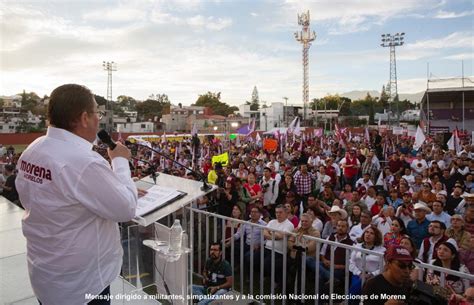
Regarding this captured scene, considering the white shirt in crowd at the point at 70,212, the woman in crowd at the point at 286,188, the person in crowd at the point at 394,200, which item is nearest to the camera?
the white shirt in crowd at the point at 70,212

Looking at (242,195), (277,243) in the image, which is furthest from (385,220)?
(242,195)

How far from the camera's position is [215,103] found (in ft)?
362

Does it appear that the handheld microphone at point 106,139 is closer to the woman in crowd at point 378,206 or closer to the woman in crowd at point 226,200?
the woman in crowd at point 226,200

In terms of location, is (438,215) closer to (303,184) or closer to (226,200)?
(303,184)

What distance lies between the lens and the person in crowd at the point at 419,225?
221 inches

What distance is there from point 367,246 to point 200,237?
89.7 inches

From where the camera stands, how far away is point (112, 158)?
1.71m

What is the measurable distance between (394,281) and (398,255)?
219mm

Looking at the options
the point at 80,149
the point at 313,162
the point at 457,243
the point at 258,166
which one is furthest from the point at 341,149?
the point at 80,149

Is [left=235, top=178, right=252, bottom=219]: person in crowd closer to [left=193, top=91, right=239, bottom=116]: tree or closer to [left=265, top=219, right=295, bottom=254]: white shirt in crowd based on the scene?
[left=265, top=219, right=295, bottom=254]: white shirt in crowd

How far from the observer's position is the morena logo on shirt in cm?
151

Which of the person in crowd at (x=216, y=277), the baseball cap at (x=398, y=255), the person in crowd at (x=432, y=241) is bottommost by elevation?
the person in crowd at (x=216, y=277)

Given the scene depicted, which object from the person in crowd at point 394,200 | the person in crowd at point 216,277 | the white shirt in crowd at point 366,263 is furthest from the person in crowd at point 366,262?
the person in crowd at point 394,200

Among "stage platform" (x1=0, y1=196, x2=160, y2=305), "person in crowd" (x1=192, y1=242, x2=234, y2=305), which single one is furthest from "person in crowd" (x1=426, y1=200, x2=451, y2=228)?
"stage platform" (x1=0, y1=196, x2=160, y2=305)
